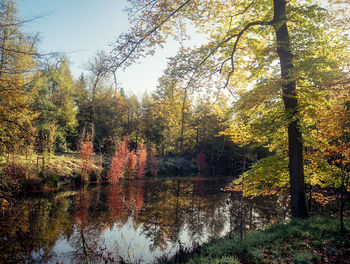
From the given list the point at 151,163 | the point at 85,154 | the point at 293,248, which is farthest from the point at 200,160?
the point at 293,248

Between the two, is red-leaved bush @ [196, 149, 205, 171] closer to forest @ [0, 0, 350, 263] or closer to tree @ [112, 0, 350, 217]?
forest @ [0, 0, 350, 263]

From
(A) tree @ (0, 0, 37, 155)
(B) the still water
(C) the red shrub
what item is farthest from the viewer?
(C) the red shrub

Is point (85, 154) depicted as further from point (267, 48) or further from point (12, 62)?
point (267, 48)

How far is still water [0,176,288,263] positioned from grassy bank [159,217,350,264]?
868mm

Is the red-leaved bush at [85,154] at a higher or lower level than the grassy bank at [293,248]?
higher

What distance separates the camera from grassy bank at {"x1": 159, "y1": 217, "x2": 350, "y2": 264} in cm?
412

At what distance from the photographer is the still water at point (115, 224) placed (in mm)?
7031

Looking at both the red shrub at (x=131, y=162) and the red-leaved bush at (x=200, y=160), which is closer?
the red shrub at (x=131, y=162)

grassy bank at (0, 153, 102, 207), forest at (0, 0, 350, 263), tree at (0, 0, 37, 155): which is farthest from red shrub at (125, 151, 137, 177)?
tree at (0, 0, 37, 155)

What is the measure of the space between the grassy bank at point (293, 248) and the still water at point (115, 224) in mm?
868

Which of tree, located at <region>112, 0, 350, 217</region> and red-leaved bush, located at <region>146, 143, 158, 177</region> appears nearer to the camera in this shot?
tree, located at <region>112, 0, 350, 217</region>

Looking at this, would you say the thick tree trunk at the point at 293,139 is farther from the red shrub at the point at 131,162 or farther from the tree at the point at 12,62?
the red shrub at the point at 131,162

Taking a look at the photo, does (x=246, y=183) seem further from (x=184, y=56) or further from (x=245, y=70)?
(x=184, y=56)

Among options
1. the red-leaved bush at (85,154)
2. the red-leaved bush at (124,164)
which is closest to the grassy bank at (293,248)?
the red-leaved bush at (85,154)
